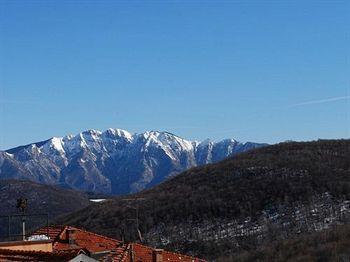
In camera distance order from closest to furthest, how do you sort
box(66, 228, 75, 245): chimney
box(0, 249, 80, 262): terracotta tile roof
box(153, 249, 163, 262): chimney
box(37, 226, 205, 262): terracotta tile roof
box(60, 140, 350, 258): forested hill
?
box(0, 249, 80, 262): terracotta tile roof, box(37, 226, 205, 262): terracotta tile roof, box(153, 249, 163, 262): chimney, box(66, 228, 75, 245): chimney, box(60, 140, 350, 258): forested hill

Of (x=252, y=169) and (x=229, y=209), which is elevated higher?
(x=252, y=169)

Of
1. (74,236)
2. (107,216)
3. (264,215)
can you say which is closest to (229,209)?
Result: (264,215)

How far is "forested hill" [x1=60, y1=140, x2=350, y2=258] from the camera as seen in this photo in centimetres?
7319

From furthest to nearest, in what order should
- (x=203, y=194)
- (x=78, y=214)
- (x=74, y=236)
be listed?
1. (x=78, y=214)
2. (x=203, y=194)
3. (x=74, y=236)

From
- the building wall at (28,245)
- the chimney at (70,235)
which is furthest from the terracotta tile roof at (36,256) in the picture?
the chimney at (70,235)

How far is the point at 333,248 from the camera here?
48.3 meters

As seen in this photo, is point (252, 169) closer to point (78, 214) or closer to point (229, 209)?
point (229, 209)

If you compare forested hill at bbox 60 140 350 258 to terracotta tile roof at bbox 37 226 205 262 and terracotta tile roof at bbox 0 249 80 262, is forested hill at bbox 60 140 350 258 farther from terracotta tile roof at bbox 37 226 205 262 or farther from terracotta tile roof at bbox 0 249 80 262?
terracotta tile roof at bbox 0 249 80 262

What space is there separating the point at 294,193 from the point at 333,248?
35320mm

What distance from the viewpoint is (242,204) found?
83562 mm

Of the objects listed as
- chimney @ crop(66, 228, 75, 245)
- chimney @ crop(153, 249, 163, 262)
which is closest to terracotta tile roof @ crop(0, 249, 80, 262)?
chimney @ crop(153, 249, 163, 262)

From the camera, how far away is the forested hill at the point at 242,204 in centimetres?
7319

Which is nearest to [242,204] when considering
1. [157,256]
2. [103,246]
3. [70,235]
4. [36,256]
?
[103,246]

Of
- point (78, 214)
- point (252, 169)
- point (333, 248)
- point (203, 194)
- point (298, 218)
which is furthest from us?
point (78, 214)
